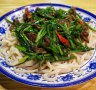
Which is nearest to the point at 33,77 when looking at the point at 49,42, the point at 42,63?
the point at 42,63

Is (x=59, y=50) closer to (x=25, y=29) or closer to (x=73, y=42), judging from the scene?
(x=73, y=42)

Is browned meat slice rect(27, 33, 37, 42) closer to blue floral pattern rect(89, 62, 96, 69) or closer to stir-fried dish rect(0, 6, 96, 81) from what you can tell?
stir-fried dish rect(0, 6, 96, 81)

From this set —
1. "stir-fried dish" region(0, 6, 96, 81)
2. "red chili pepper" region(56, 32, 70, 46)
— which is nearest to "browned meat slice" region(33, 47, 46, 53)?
"stir-fried dish" region(0, 6, 96, 81)

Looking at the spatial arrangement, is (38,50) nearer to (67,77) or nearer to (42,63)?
(42,63)

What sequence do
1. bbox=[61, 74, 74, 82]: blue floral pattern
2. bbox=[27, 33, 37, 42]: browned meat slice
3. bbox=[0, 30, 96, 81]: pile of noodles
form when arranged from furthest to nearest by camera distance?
bbox=[27, 33, 37, 42]: browned meat slice, bbox=[0, 30, 96, 81]: pile of noodles, bbox=[61, 74, 74, 82]: blue floral pattern

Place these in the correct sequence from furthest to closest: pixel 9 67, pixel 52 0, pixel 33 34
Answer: pixel 52 0 → pixel 33 34 → pixel 9 67

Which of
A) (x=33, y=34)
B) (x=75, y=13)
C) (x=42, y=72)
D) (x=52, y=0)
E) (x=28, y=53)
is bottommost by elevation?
(x=42, y=72)

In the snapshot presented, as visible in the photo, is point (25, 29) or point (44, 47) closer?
point (44, 47)

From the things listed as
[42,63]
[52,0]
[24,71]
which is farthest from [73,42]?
[52,0]

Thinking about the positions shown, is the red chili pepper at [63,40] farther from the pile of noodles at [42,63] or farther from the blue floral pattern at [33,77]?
the blue floral pattern at [33,77]

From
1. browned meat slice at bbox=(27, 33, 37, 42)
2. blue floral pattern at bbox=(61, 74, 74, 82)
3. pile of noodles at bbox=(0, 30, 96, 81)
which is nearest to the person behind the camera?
blue floral pattern at bbox=(61, 74, 74, 82)

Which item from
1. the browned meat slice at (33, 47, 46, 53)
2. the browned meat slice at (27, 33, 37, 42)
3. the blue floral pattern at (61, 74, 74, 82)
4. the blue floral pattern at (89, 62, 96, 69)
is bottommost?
the blue floral pattern at (61, 74, 74, 82)
